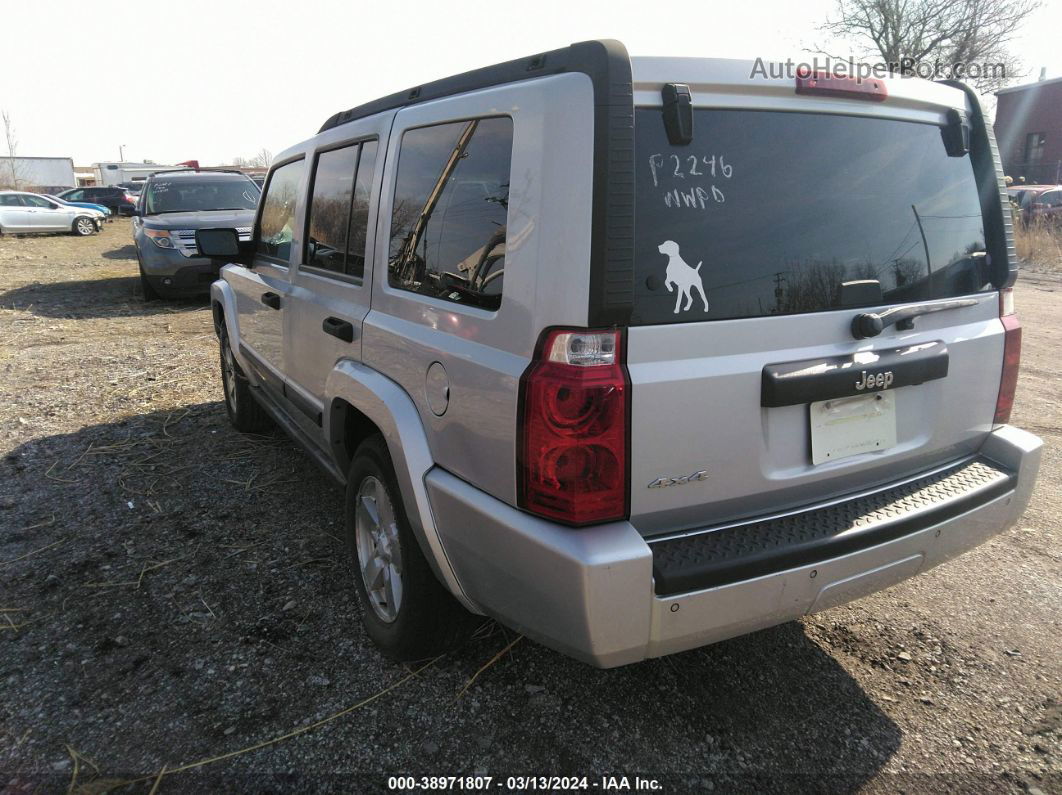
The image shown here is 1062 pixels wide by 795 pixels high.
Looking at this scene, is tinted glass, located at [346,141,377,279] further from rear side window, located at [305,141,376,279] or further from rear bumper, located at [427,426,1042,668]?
rear bumper, located at [427,426,1042,668]

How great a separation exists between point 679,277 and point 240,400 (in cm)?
409

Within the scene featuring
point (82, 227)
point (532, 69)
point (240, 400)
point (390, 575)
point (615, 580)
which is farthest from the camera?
point (82, 227)

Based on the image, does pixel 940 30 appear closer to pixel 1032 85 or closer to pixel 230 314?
pixel 1032 85

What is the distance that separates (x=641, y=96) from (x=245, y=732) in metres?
2.32

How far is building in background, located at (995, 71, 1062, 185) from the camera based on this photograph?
1400 inches

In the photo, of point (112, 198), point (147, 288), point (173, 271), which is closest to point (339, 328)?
point (173, 271)

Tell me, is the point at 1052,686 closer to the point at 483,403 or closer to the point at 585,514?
the point at 585,514

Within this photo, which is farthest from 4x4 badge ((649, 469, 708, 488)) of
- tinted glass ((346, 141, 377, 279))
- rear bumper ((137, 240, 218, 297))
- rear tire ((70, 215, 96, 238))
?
rear tire ((70, 215, 96, 238))

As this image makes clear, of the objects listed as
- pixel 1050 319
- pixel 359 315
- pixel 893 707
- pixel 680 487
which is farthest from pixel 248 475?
pixel 1050 319

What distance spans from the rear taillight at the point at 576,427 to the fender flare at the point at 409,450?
49 cm

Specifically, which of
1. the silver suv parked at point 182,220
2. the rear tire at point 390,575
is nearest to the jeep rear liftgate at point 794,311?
the rear tire at point 390,575

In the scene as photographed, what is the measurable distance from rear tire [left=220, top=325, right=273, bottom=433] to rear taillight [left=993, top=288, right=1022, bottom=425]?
424 cm

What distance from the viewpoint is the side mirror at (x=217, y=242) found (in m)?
4.34

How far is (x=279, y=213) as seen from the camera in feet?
14.0
